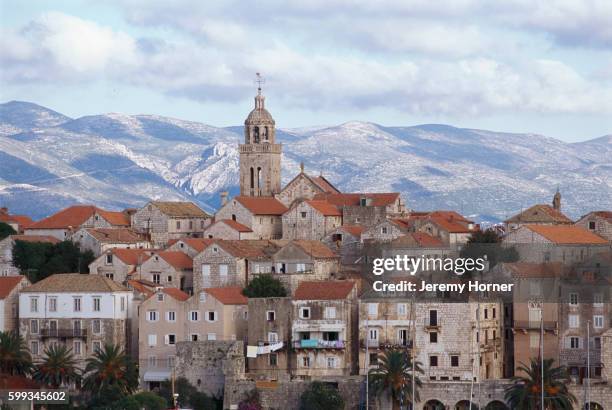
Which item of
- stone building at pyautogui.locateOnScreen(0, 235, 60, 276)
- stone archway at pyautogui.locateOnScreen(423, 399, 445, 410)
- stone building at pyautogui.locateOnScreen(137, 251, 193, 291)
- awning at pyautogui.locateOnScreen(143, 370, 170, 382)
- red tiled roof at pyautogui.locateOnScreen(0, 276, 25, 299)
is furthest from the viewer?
stone building at pyautogui.locateOnScreen(0, 235, 60, 276)

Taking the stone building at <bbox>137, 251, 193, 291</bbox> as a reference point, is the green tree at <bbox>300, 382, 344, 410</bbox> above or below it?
below

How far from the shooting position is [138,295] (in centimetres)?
10388

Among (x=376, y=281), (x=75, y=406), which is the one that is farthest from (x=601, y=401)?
(x=75, y=406)

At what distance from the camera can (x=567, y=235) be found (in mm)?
112812

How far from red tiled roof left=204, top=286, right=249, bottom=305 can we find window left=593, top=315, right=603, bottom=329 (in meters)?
17.7

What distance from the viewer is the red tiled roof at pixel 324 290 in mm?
97250

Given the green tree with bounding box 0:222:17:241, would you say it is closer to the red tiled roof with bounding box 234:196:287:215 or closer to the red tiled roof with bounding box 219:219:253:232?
the red tiled roof with bounding box 219:219:253:232

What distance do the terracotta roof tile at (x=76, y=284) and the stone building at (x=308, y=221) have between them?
62.6 feet

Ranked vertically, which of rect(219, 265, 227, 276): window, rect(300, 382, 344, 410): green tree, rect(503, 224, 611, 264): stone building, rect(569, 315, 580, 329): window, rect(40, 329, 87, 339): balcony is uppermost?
rect(503, 224, 611, 264): stone building

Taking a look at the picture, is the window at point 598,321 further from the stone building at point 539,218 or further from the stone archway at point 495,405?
the stone building at point 539,218

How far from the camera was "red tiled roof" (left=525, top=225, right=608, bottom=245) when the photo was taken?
110688 millimetres

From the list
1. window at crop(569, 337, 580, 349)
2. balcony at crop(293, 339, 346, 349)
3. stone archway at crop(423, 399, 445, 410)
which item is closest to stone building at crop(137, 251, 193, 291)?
balcony at crop(293, 339, 346, 349)

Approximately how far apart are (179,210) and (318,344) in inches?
1219

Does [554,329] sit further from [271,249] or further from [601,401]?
[271,249]
